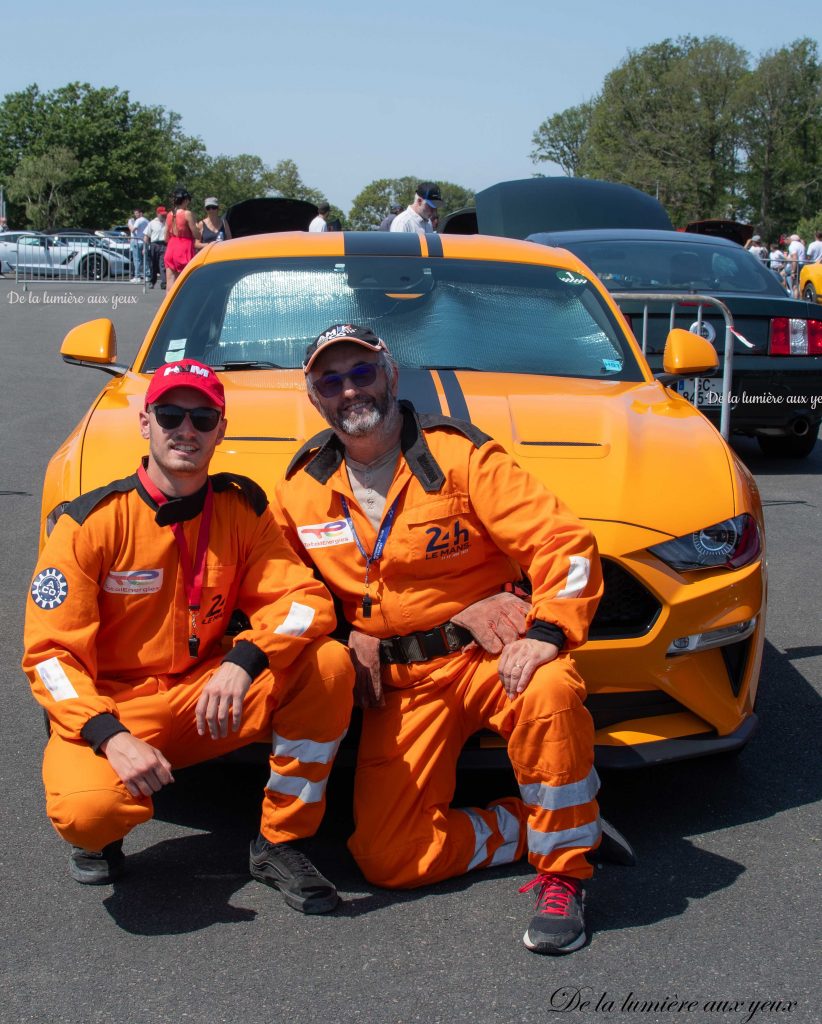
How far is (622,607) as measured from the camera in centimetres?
362

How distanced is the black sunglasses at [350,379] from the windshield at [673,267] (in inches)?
230

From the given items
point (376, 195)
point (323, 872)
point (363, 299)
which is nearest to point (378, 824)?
point (323, 872)

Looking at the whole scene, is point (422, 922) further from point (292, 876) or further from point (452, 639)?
point (452, 639)

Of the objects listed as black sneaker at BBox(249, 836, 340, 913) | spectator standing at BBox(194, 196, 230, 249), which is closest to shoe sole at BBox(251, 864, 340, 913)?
black sneaker at BBox(249, 836, 340, 913)

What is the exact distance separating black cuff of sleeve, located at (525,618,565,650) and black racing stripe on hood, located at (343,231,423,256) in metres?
2.32

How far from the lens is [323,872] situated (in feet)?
11.1

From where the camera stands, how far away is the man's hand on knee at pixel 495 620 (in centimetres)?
335

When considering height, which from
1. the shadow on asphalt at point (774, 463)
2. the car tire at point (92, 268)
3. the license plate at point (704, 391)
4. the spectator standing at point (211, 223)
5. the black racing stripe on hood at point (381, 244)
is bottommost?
the shadow on asphalt at point (774, 463)

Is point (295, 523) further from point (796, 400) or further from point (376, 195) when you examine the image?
point (376, 195)

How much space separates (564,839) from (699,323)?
5.76 meters

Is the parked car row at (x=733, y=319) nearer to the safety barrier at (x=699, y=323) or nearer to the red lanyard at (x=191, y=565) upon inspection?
the safety barrier at (x=699, y=323)

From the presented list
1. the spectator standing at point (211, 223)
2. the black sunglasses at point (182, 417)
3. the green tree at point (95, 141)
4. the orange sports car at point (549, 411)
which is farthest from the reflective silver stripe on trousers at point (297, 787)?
the green tree at point (95, 141)

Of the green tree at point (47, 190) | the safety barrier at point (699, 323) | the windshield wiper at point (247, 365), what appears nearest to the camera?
the windshield wiper at point (247, 365)

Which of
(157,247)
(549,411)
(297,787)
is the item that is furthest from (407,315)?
(157,247)
